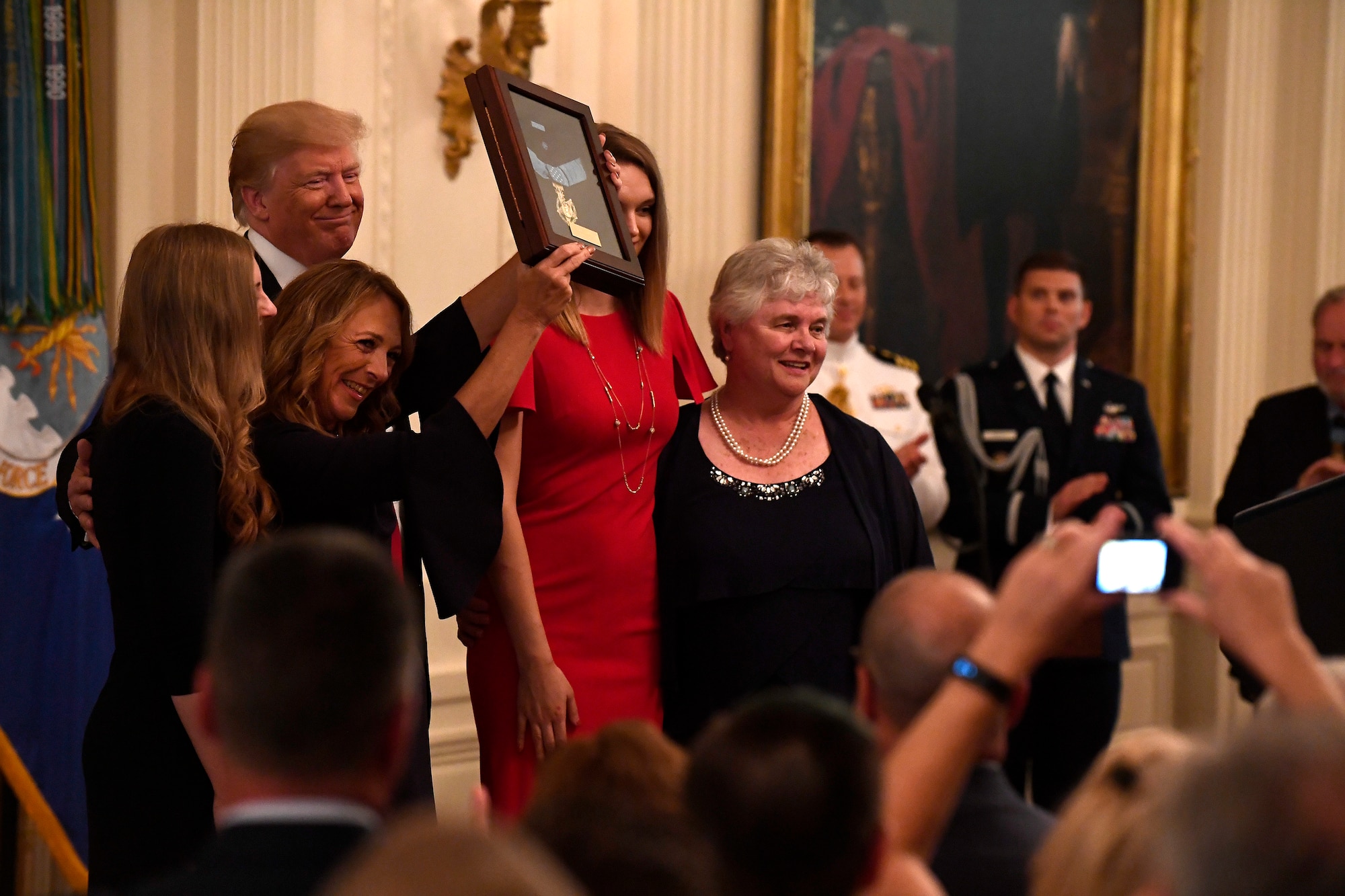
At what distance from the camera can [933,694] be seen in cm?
184

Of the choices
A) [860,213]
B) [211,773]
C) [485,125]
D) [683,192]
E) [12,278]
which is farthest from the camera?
[860,213]

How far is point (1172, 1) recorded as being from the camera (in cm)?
686

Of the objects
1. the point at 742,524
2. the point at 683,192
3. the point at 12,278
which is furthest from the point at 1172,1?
the point at 12,278

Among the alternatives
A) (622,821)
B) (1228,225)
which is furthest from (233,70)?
(1228,225)

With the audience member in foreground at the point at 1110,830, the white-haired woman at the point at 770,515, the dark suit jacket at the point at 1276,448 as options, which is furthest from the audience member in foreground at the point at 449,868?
the dark suit jacket at the point at 1276,448

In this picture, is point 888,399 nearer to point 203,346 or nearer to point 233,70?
point 233,70

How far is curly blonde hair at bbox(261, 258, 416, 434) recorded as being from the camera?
275 cm

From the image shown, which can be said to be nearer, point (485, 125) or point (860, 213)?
point (485, 125)

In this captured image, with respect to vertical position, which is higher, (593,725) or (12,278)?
(12,278)

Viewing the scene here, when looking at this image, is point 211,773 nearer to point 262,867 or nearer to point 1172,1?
point 262,867

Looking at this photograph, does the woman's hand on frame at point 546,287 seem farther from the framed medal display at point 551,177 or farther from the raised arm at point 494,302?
the raised arm at point 494,302

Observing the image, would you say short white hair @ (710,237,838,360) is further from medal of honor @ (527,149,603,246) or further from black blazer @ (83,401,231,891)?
black blazer @ (83,401,231,891)

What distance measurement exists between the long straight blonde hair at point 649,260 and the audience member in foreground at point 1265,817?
2336 millimetres

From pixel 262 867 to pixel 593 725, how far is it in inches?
74.6
